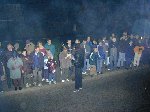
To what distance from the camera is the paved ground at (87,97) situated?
35.1 feet

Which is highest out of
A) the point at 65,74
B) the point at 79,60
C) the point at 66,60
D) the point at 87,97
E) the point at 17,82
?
the point at 79,60

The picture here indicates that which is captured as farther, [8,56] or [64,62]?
[64,62]

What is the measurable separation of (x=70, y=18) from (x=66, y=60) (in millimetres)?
5261

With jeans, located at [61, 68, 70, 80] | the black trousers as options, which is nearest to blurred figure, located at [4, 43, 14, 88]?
jeans, located at [61, 68, 70, 80]

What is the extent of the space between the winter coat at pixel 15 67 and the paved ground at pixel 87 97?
753 millimetres

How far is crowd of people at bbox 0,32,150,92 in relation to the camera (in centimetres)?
1293

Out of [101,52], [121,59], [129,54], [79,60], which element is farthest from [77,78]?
[129,54]

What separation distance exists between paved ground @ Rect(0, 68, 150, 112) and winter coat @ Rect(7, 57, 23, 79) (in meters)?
0.75

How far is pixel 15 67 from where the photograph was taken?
42.1 ft

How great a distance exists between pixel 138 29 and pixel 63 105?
13.7 meters

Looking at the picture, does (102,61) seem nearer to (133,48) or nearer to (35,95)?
(133,48)

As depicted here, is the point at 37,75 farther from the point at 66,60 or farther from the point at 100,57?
the point at 100,57

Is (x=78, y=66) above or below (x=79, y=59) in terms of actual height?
below

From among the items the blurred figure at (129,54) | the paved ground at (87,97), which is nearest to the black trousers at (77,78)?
the paved ground at (87,97)
